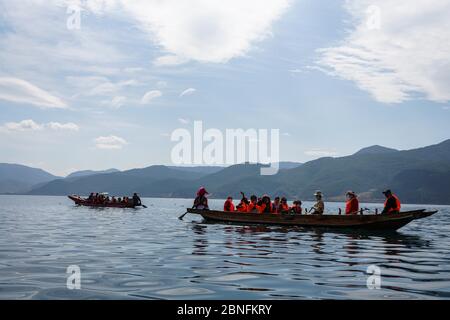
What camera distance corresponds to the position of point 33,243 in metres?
21.1

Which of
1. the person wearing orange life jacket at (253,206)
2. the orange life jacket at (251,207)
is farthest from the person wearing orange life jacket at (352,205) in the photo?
the orange life jacket at (251,207)

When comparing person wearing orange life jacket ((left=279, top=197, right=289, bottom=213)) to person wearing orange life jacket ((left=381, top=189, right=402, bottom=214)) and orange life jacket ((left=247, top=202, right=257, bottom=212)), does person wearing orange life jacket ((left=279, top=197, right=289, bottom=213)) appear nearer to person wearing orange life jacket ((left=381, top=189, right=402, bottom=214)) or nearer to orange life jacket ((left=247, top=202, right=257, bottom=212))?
orange life jacket ((left=247, top=202, right=257, bottom=212))

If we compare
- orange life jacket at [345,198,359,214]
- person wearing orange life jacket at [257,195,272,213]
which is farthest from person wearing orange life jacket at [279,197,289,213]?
orange life jacket at [345,198,359,214]

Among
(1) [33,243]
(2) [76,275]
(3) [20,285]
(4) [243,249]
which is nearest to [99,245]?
(1) [33,243]

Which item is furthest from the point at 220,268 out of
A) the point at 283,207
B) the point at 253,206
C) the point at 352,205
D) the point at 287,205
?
the point at 253,206

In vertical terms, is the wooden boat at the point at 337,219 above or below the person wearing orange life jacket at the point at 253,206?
below

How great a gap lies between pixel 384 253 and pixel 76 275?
505 inches

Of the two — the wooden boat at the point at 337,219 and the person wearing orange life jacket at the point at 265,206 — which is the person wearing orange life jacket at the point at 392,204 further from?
the person wearing orange life jacket at the point at 265,206

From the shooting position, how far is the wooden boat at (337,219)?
2831cm

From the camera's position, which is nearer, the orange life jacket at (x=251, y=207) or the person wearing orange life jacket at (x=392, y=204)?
the person wearing orange life jacket at (x=392, y=204)

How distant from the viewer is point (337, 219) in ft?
98.7
